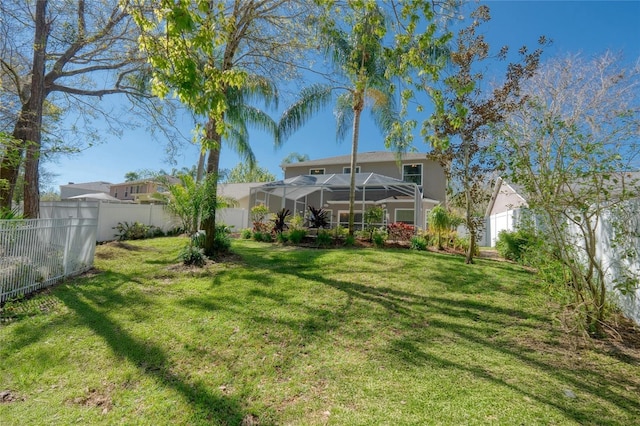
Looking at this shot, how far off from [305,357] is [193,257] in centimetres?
531

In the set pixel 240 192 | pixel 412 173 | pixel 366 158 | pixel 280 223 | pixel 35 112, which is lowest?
pixel 280 223

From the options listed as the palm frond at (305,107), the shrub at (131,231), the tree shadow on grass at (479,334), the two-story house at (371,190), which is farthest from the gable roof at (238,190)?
the tree shadow on grass at (479,334)

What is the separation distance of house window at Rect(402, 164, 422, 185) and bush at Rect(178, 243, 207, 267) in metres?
15.6

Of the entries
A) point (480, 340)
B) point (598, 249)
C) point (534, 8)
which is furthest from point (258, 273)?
point (534, 8)

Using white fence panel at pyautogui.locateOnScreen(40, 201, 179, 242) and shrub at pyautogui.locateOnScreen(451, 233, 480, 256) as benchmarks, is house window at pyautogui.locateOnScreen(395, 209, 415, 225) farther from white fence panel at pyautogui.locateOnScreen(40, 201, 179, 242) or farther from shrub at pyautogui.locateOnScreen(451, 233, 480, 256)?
white fence panel at pyautogui.locateOnScreen(40, 201, 179, 242)

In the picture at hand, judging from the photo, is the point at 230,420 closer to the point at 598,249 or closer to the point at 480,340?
the point at 480,340

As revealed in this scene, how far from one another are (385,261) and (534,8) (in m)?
6.97

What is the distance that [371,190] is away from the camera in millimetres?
18625

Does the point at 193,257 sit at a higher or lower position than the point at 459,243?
lower

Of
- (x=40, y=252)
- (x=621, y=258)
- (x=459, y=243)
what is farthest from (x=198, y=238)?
(x=459, y=243)

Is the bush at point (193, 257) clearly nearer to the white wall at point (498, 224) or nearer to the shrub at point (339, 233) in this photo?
the shrub at point (339, 233)

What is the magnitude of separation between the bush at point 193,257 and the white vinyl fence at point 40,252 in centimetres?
238

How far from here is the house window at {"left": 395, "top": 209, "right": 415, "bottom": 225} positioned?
733 inches

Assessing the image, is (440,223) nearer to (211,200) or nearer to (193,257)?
(211,200)
